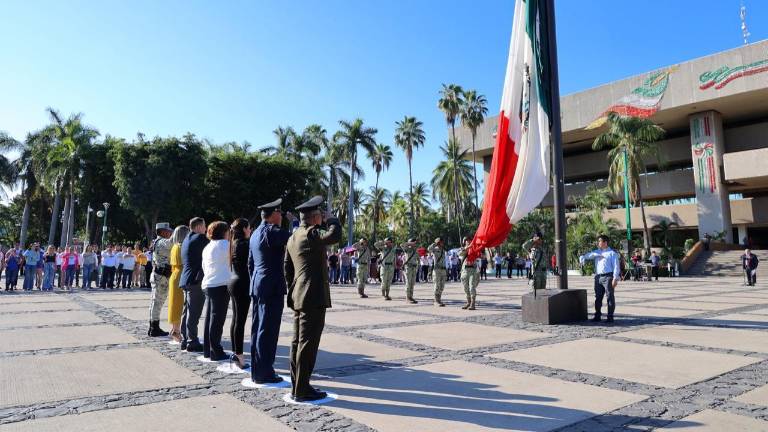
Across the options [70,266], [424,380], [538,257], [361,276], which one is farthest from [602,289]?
[70,266]

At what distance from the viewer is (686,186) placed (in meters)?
41.3

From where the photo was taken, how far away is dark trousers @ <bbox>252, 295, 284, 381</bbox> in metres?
4.86

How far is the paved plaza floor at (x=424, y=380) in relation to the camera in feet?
12.7

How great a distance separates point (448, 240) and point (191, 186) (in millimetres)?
23812

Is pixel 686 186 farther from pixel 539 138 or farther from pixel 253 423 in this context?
pixel 253 423

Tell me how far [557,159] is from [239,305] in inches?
275

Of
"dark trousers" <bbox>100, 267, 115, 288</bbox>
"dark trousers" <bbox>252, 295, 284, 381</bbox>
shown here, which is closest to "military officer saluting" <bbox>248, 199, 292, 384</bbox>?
"dark trousers" <bbox>252, 295, 284, 381</bbox>

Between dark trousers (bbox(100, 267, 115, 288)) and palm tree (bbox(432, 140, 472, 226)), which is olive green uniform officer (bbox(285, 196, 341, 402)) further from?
palm tree (bbox(432, 140, 472, 226))

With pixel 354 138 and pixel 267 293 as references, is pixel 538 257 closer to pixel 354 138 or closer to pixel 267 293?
pixel 267 293

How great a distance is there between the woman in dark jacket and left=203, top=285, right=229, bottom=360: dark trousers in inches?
7.9

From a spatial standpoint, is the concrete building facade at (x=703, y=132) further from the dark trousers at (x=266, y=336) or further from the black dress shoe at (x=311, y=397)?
the black dress shoe at (x=311, y=397)

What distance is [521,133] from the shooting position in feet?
31.9

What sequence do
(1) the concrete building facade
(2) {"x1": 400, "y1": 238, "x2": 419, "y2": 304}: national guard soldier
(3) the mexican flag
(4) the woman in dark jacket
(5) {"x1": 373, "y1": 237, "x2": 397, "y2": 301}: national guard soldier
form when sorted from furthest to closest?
(1) the concrete building facade, (5) {"x1": 373, "y1": 237, "x2": 397, "y2": 301}: national guard soldier, (2) {"x1": 400, "y1": 238, "x2": 419, "y2": 304}: national guard soldier, (3) the mexican flag, (4) the woman in dark jacket

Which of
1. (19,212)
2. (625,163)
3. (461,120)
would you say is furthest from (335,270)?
(19,212)
